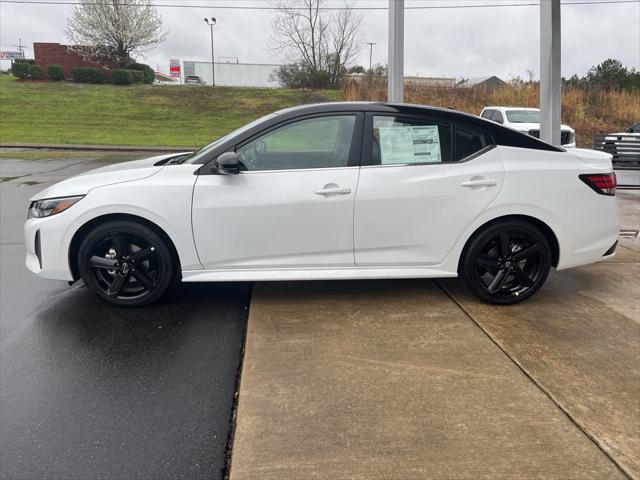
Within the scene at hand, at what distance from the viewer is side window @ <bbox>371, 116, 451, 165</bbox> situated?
4.35 m

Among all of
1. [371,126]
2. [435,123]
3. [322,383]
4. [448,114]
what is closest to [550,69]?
[448,114]

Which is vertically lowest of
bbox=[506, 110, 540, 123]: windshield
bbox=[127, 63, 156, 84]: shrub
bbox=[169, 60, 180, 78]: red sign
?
bbox=[506, 110, 540, 123]: windshield

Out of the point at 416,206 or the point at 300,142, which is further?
the point at 300,142

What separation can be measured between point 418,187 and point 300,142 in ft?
3.46

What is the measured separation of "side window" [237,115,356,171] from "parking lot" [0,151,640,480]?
114 cm

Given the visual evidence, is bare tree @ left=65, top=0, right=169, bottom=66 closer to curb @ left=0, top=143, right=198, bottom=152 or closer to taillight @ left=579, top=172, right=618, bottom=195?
curb @ left=0, top=143, right=198, bottom=152

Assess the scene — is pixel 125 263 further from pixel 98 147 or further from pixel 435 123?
pixel 98 147

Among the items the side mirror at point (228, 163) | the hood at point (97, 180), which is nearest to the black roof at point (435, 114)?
the side mirror at point (228, 163)

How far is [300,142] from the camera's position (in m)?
4.58

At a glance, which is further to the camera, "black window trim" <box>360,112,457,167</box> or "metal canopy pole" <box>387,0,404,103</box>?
"metal canopy pole" <box>387,0,404,103</box>

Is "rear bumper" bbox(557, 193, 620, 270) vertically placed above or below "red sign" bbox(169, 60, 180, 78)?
below

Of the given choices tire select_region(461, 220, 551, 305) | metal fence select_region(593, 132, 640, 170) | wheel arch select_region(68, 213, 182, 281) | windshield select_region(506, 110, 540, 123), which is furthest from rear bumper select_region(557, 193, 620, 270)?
metal fence select_region(593, 132, 640, 170)

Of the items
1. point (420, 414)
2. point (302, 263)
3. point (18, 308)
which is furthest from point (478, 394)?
point (18, 308)

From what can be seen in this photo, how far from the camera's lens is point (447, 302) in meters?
4.58
